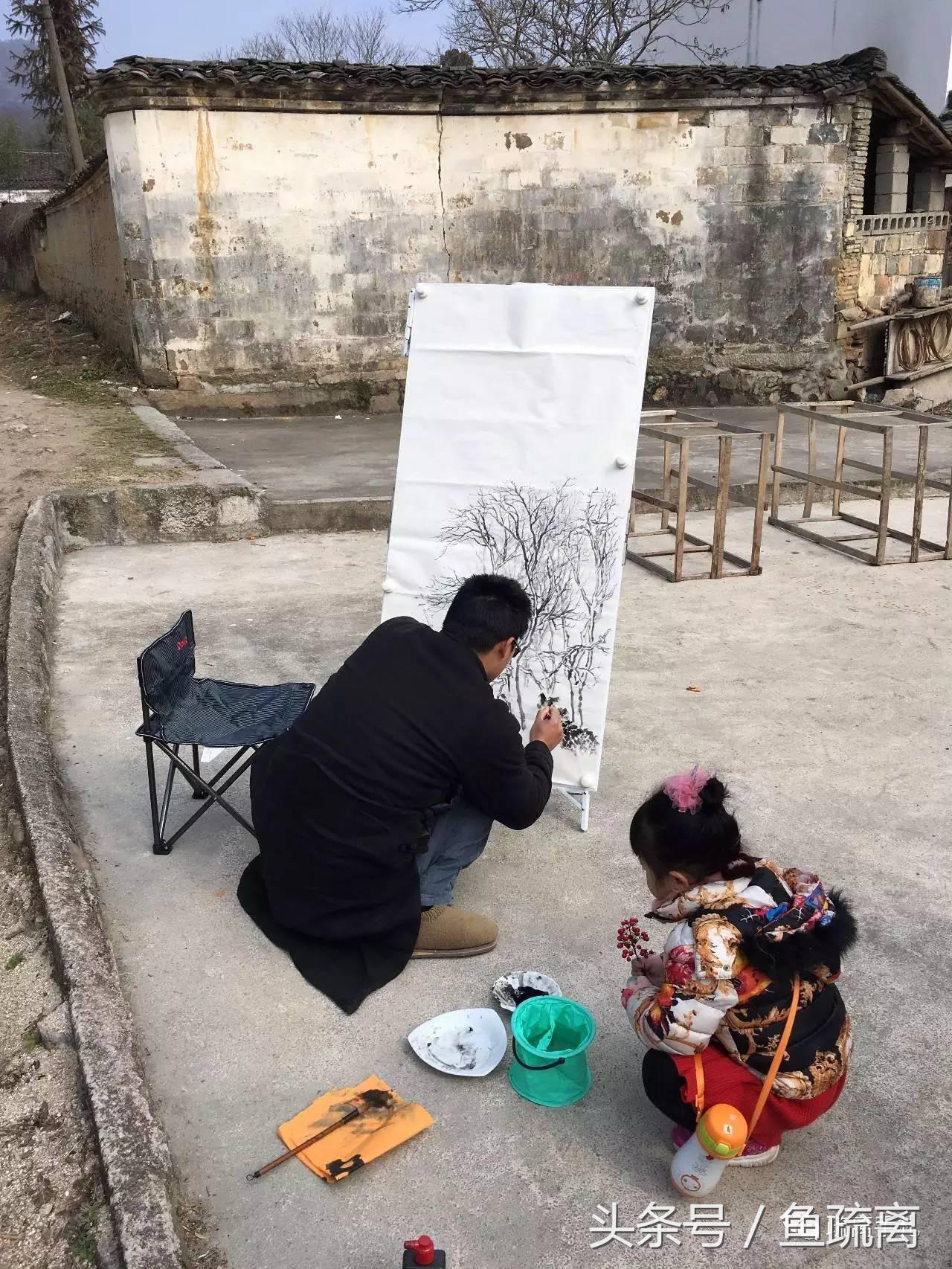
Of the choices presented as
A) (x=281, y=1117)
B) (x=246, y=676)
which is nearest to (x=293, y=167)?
(x=246, y=676)

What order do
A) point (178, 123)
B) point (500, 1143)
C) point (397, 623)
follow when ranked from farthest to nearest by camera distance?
point (178, 123)
point (397, 623)
point (500, 1143)

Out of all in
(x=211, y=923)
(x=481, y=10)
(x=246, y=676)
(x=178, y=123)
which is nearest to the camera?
(x=211, y=923)

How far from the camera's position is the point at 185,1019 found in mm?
2631

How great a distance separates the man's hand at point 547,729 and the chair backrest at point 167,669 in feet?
3.89

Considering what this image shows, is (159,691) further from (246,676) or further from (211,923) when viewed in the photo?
(246,676)

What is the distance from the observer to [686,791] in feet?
6.88

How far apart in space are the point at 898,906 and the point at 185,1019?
2.09 meters

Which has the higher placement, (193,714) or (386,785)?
(386,785)

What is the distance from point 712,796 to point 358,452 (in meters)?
8.43

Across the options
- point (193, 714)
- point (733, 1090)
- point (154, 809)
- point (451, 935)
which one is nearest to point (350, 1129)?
point (451, 935)

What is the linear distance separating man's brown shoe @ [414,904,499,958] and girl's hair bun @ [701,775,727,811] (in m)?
1.04

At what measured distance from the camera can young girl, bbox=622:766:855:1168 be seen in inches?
79.3

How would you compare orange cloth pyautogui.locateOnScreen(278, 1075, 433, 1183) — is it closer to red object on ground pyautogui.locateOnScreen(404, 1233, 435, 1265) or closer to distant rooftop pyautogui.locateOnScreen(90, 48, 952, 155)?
red object on ground pyautogui.locateOnScreen(404, 1233, 435, 1265)

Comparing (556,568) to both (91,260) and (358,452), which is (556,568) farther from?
(91,260)
